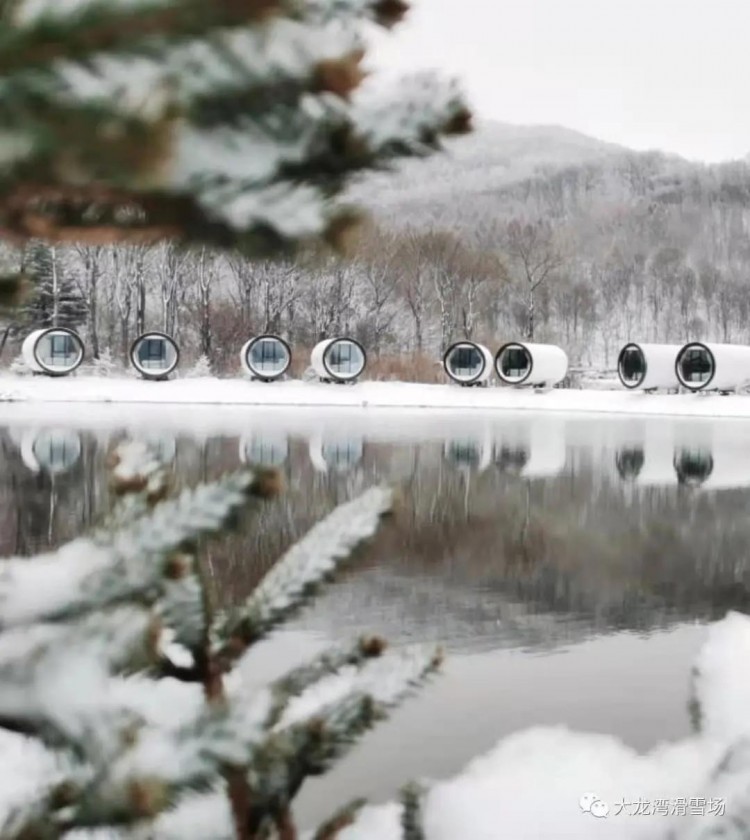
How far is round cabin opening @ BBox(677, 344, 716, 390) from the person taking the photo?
2298 cm

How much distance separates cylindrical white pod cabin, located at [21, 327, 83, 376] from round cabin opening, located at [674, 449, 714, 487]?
1589 centimetres

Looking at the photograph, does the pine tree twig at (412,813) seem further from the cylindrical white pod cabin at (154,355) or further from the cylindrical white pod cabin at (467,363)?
the cylindrical white pod cabin at (467,363)

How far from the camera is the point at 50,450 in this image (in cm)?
1120

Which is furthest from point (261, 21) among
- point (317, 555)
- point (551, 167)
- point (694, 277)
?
point (551, 167)

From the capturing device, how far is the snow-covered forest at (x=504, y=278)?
30.8 metres

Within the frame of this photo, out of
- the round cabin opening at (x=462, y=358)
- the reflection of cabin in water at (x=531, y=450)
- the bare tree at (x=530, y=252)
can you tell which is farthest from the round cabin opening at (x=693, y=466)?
A: the bare tree at (x=530, y=252)

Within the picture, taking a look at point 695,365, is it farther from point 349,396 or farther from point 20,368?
point 20,368

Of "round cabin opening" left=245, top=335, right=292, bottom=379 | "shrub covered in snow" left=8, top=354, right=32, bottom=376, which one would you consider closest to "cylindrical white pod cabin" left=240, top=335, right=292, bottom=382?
"round cabin opening" left=245, top=335, right=292, bottom=379

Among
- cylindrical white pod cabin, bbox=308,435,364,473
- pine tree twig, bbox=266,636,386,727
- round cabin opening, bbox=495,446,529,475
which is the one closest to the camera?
pine tree twig, bbox=266,636,386,727

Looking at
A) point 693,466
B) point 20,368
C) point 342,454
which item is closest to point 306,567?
point 342,454

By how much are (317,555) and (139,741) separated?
319 millimetres

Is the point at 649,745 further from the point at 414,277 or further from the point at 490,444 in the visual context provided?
the point at 414,277

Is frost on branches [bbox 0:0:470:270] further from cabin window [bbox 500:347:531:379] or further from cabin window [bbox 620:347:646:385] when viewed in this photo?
cabin window [bbox 500:347:531:379]

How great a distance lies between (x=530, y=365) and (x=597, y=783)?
23750mm
